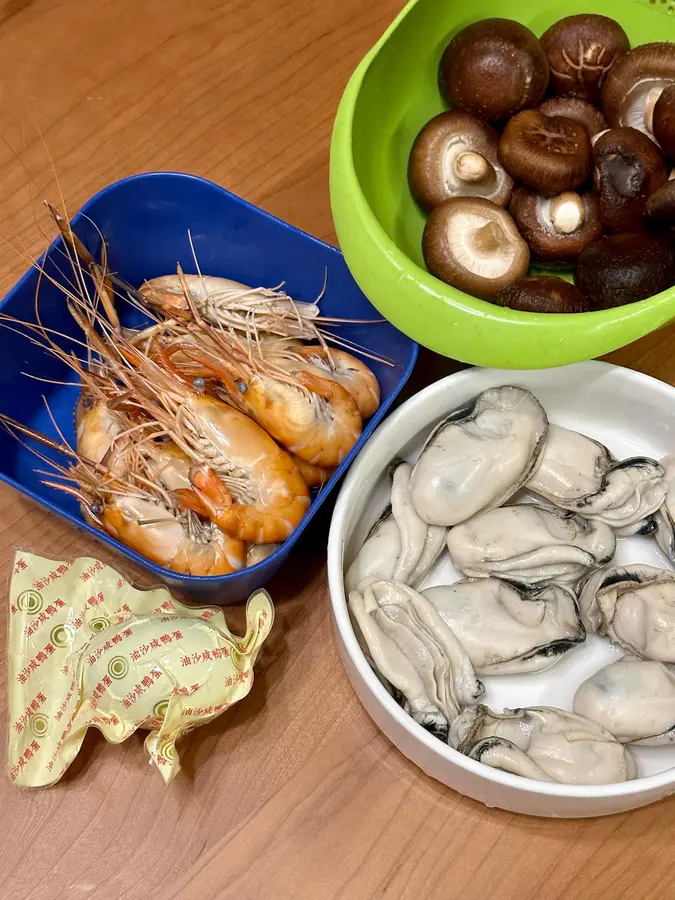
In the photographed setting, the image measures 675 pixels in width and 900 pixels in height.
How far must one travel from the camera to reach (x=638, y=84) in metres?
0.74

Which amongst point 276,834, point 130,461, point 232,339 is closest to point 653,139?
point 232,339

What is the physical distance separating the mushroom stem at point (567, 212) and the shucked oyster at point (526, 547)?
24cm

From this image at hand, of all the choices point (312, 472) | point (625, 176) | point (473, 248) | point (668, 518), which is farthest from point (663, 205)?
point (312, 472)

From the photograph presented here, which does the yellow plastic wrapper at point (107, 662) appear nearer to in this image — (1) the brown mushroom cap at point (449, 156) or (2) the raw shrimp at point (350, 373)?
(2) the raw shrimp at point (350, 373)

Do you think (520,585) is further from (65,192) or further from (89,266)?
(65,192)

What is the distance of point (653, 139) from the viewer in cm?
75

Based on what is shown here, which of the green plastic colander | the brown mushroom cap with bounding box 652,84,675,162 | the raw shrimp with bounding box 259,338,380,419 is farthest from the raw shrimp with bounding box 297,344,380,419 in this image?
the brown mushroom cap with bounding box 652,84,675,162

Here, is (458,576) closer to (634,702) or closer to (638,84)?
(634,702)

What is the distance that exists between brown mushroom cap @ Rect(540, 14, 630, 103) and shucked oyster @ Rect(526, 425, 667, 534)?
0.33 metres

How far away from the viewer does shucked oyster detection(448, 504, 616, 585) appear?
0.67m

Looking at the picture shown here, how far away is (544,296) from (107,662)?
1.38ft

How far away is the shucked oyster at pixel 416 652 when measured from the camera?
61 centimetres

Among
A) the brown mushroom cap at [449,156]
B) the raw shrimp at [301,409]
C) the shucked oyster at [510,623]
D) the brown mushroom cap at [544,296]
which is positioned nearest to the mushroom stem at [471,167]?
the brown mushroom cap at [449,156]

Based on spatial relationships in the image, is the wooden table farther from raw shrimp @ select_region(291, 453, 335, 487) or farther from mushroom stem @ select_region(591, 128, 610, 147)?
mushroom stem @ select_region(591, 128, 610, 147)
